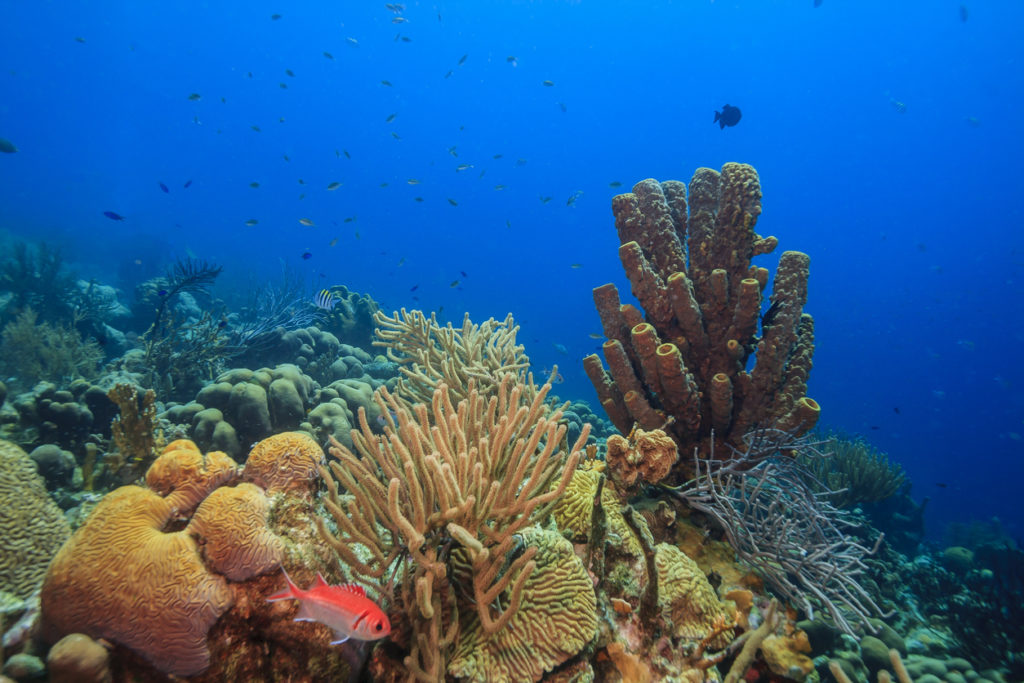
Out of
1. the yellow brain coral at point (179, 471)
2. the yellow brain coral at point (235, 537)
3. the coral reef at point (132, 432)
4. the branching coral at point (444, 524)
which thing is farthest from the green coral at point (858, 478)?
the coral reef at point (132, 432)

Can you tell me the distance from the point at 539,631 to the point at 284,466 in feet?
5.76

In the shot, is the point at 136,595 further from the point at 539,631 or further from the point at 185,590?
the point at 539,631

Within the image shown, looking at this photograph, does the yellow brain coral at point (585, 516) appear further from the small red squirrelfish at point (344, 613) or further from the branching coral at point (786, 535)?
the small red squirrelfish at point (344, 613)

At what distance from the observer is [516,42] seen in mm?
78188

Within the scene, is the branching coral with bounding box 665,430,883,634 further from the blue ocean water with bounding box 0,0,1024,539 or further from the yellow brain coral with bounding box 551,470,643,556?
the blue ocean water with bounding box 0,0,1024,539

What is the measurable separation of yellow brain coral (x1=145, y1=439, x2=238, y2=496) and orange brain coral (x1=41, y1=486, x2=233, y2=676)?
39 centimetres

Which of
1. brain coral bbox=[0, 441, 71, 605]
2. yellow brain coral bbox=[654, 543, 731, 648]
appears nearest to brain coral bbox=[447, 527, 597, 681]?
yellow brain coral bbox=[654, 543, 731, 648]

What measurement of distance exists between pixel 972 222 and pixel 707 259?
4270 inches

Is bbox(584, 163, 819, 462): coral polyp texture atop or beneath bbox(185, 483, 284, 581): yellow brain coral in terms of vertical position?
atop

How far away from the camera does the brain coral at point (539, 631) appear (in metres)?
1.91

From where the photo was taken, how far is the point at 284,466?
8.41 feet

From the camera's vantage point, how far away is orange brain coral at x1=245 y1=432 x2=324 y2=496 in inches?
99.5

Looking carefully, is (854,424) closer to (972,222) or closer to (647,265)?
(972,222)

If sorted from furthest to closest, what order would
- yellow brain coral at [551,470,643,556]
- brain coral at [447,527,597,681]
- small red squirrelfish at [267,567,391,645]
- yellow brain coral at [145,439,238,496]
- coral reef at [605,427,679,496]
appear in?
coral reef at [605,427,679,496] < yellow brain coral at [551,470,643,556] < yellow brain coral at [145,439,238,496] < brain coral at [447,527,597,681] < small red squirrelfish at [267,567,391,645]
